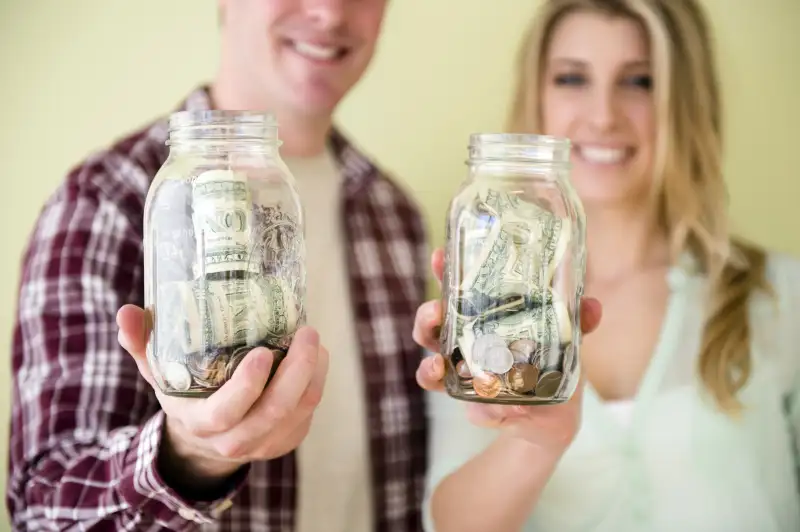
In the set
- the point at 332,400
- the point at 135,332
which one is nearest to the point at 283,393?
the point at 135,332

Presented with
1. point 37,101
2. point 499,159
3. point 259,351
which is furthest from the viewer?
point 37,101

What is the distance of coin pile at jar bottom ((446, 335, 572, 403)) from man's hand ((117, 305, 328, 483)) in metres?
0.15

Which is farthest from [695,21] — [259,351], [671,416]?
[259,351]

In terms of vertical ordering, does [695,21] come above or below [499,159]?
above

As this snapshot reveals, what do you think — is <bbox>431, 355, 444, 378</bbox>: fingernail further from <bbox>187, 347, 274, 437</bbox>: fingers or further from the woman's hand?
<bbox>187, 347, 274, 437</bbox>: fingers

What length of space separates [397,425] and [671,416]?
390 millimetres

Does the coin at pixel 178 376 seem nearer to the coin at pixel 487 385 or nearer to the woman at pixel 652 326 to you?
the coin at pixel 487 385

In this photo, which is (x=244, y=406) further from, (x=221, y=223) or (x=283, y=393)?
(x=221, y=223)

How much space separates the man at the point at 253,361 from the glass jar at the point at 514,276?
15 cm

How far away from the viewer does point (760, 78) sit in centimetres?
120

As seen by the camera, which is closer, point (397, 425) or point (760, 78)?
point (397, 425)

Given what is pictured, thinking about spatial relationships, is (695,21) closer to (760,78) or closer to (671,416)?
(760,78)

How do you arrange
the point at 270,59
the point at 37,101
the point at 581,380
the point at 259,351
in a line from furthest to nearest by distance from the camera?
the point at 37,101
the point at 270,59
the point at 581,380
the point at 259,351

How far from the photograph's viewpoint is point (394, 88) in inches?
47.4
